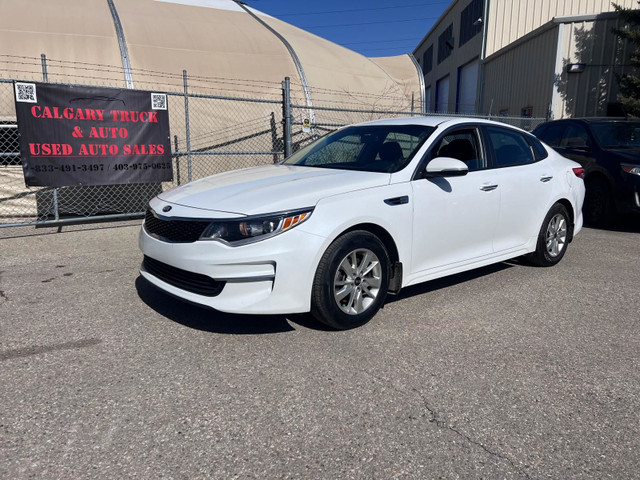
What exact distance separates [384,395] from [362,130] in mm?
2792

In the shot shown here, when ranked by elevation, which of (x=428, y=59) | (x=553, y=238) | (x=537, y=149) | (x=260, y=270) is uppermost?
(x=428, y=59)

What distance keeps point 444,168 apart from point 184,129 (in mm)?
6888

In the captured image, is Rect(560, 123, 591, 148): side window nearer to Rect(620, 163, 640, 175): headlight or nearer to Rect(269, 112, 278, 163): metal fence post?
Rect(620, 163, 640, 175): headlight

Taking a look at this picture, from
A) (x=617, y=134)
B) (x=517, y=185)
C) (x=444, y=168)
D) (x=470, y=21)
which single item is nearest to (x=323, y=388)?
(x=444, y=168)

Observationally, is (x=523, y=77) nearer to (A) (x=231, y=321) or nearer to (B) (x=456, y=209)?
(B) (x=456, y=209)

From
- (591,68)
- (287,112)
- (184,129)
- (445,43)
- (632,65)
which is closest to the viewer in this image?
(287,112)

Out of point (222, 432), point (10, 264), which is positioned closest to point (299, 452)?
point (222, 432)

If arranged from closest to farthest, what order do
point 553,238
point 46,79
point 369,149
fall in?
point 369,149 < point 553,238 < point 46,79

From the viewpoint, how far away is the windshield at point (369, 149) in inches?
166

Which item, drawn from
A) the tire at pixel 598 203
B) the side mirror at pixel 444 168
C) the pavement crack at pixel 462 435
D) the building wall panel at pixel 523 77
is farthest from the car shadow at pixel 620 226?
the building wall panel at pixel 523 77

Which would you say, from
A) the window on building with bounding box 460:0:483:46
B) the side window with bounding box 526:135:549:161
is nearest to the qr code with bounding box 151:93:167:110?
the side window with bounding box 526:135:549:161

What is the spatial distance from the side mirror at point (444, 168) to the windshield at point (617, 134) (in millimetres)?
5340

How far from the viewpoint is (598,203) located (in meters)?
8.11

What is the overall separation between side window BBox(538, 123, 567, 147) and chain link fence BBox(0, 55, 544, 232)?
325cm
